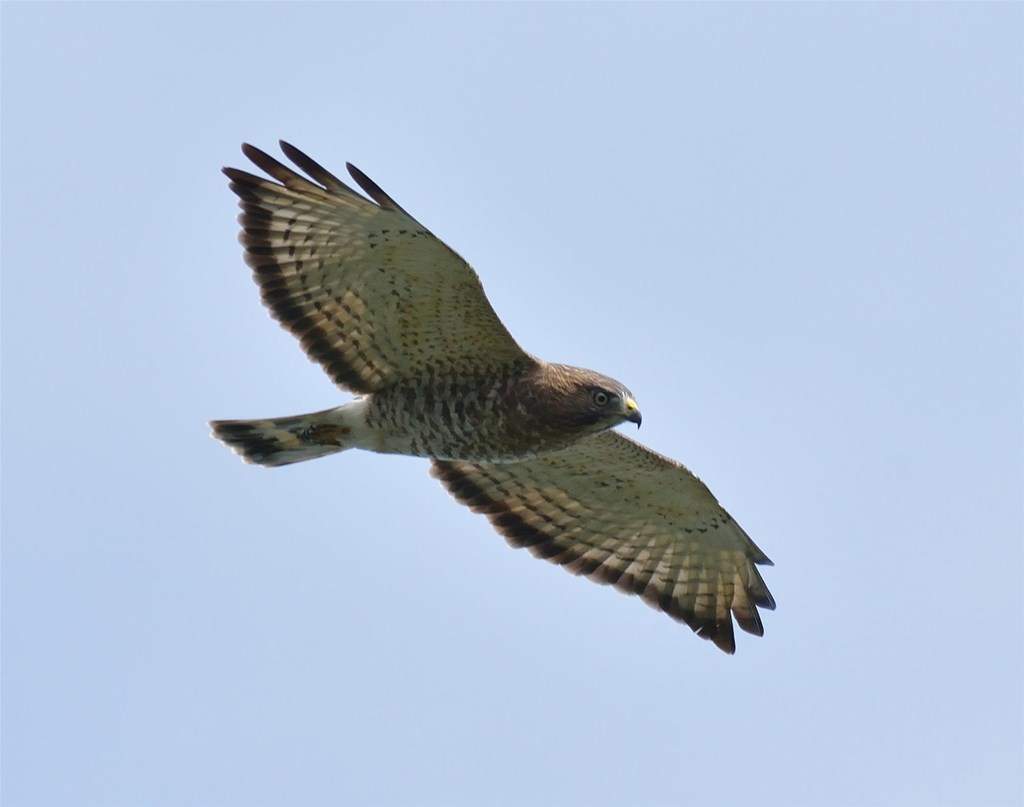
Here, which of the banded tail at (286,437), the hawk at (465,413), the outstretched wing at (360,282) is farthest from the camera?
the banded tail at (286,437)

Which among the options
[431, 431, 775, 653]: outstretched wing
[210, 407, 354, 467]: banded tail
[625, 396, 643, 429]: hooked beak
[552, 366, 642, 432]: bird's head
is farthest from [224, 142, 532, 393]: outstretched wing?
[431, 431, 775, 653]: outstretched wing

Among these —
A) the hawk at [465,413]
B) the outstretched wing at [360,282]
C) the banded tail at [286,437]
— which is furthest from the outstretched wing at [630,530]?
the outstretched wing at [360,282]

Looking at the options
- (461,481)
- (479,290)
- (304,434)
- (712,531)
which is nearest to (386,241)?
(479,290)

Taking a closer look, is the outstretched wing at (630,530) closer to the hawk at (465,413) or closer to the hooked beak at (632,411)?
the hawk at (465,413)

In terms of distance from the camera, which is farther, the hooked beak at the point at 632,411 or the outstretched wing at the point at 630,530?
the outstretched wing at the point at 630,530

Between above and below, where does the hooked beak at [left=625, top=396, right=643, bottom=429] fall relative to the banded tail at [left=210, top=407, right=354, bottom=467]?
above

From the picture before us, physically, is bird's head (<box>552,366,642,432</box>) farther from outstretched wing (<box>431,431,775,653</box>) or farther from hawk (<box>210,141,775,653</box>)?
outstretched wing (<box>431,431,775,653</box>)

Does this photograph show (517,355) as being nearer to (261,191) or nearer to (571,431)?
(571,431)

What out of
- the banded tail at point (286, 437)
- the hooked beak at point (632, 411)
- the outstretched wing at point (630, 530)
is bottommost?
the banded tail at point (286, 437)
